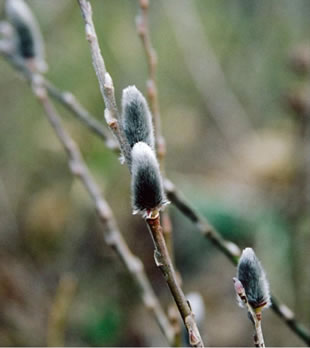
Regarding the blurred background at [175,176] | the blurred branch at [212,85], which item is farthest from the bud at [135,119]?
the blurred branch at [212,85]

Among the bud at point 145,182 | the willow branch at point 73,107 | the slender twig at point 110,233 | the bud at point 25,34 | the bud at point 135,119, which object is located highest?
the bud at point 25,34

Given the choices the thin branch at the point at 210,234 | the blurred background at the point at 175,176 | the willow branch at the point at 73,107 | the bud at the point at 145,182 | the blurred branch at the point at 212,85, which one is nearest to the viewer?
the bud at the point at 145,182

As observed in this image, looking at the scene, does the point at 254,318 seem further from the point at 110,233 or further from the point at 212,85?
the point at 212,85

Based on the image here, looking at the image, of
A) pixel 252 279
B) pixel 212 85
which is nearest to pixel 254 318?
pixel 252 279

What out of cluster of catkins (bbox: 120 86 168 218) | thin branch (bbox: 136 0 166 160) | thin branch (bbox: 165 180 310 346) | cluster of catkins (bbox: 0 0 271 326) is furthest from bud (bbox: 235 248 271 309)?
thin branch (bbox: 136 0 166 160)

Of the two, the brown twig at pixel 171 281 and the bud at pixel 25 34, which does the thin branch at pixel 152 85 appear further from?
the brown twig at pixel 171 281

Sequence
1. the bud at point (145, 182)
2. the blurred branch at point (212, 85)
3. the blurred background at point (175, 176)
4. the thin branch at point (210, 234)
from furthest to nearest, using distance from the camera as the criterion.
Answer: the blurred branch at point (212, 85) < the blurred background at point (175, 176) < the thin branch at point (210, 234) < the bud at point (145, 182)

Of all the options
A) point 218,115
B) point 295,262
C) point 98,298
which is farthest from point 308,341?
point 218,115

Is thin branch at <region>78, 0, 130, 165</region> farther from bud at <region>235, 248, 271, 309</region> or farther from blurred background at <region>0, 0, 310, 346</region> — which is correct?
blurred background at <region>0, 0, 310, 346</region>

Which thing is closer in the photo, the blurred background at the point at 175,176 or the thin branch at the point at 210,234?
the thin branch at the point at 210,234
